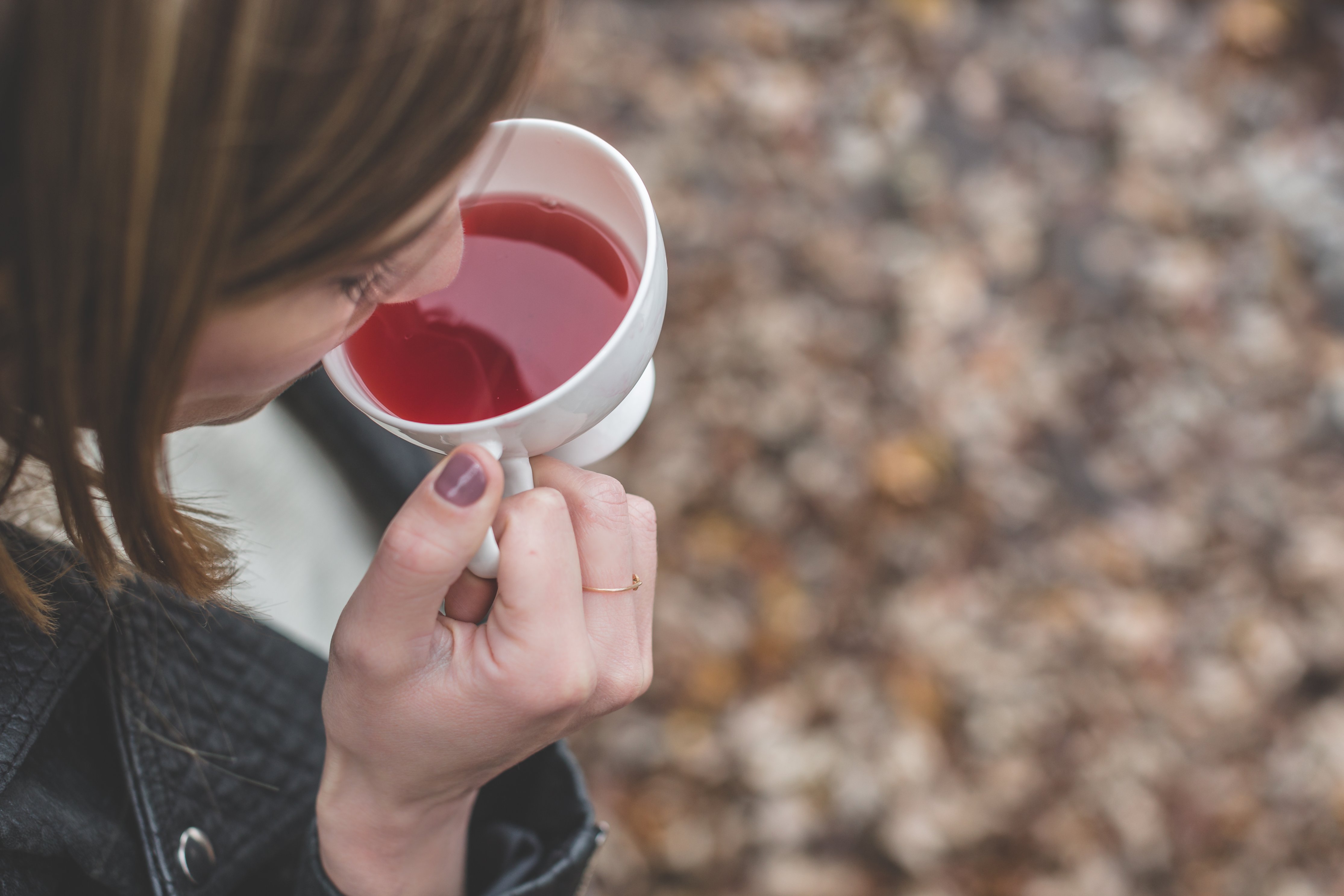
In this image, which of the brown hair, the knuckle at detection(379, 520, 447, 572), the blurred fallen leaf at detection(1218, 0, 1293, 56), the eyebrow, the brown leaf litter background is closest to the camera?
the brown hair

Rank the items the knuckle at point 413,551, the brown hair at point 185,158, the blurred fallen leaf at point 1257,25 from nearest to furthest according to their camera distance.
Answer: the brown hair at point 185,158 → the knuckle at point 413,551 → the blurred fallen leaf at point 1257,25

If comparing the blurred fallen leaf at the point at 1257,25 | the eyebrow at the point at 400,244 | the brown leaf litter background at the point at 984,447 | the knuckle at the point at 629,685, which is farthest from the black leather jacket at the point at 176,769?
the blurred fallen leaf at the point at 1257,25

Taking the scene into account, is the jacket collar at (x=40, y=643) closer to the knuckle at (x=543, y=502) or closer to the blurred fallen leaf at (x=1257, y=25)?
the knuckle at (x=543, y=502)

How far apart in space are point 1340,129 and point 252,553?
3848mm

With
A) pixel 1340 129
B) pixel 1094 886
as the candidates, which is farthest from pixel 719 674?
pixel 1340 129

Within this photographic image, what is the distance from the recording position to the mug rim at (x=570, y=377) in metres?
0.96

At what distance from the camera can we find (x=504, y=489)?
109cm

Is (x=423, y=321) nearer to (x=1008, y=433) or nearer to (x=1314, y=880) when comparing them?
(x=1008, y=433)

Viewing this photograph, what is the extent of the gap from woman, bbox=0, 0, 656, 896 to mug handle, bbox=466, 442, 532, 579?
0.07 ft

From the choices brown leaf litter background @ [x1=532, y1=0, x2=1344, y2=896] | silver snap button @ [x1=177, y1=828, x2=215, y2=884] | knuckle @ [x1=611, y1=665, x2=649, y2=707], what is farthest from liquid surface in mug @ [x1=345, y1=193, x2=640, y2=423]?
brown leaf litter background @ [x1=532, y1=0, x2=1344, y2=896]

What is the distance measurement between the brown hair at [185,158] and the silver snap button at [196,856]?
0.62 m

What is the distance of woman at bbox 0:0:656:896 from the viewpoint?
667 millimetres

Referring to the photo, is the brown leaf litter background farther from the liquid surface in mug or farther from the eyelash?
the eyelash

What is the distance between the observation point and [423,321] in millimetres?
1206
